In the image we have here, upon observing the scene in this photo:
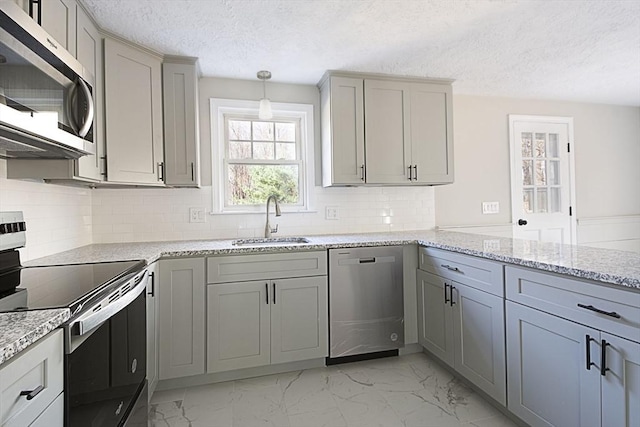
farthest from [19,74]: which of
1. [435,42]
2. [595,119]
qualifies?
[595,119]

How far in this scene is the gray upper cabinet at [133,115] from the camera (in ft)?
7.01

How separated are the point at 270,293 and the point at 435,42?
6.81ft

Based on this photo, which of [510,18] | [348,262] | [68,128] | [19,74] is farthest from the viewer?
[348,262]

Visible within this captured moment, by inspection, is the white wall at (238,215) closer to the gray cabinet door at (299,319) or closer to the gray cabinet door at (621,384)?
the gray cabinet door at (299,319)

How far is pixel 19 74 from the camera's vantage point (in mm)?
1105

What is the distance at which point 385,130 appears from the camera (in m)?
2.89

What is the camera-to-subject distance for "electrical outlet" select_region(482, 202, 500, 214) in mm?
3543

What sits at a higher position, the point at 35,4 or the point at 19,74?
the point at 35,4

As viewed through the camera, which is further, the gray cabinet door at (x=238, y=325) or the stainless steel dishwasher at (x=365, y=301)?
the stainless steel dishwasher at (x=365, y=301)

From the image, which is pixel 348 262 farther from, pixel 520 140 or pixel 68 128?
pixel 520 140

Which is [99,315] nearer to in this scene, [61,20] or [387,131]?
[61,20]

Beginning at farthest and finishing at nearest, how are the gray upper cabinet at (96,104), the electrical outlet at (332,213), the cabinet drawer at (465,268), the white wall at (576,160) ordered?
the white wall at (576,160), the electrical outlet at (332,213), the cabinet drawer at (465,268), the gray upper cabinet at (96,104)

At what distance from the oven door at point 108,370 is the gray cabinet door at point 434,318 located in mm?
1811

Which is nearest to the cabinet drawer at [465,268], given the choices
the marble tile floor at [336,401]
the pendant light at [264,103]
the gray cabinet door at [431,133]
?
the marble tile floor at [336,401]
